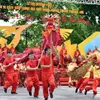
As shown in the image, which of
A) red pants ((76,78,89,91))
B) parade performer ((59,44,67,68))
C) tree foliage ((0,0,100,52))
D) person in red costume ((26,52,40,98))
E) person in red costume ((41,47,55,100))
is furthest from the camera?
tree foliage ((0,0,100,52))

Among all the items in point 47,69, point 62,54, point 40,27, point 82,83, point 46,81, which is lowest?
point 82,83

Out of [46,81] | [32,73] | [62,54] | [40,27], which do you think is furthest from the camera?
[40,27]

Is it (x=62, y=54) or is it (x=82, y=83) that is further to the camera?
(x=62, y=54)

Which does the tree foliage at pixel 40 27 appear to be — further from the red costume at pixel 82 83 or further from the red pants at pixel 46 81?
the red pants at pixel 46 81

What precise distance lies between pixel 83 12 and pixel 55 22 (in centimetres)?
2202

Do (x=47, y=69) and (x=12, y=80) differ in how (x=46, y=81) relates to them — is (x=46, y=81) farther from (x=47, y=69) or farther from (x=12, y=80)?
(x=12, y=80)

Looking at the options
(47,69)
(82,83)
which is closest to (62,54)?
(82,83)

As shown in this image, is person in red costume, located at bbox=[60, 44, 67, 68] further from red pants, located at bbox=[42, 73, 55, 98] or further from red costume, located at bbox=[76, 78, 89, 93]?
red pants, located at bbox=[42, 73, 55, 98]

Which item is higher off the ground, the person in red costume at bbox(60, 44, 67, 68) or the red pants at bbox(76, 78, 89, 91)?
the person in red costume at bbox(60, 44, 67, 68)

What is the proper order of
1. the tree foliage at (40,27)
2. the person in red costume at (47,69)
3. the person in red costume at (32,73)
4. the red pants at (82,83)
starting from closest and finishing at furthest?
the person in red costume at (47,69) < the person in red costume at (32,73) < the red pants at (82,83) < the tree foliage at (40,27)

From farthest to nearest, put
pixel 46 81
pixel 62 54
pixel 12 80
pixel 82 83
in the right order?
1. pixel 62 54
2. pixel 82 83
3. pixel 12 80
4. pixel 46 81

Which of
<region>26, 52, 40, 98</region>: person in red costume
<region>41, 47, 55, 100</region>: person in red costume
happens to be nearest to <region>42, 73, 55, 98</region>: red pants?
<region>41, 47, 55, 100</region>: person in red costume

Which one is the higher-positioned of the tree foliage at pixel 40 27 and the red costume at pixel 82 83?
the tree foliage at pixel 40 27

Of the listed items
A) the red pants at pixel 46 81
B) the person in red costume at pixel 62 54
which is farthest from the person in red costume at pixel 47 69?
the person in red costume at pixel 62 54
